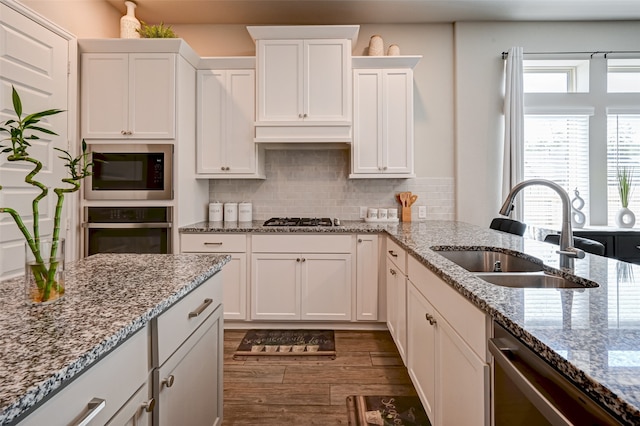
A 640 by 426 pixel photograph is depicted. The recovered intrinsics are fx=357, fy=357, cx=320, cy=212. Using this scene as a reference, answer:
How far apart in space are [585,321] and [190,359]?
1.20m

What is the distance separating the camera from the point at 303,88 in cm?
315

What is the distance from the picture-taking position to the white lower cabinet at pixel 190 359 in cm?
105

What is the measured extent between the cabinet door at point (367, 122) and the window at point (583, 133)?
1577 millimetres

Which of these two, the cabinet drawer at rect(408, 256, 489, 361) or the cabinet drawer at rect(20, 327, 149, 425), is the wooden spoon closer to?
the cabinet drawer at rect(408, 256, 489, 361)

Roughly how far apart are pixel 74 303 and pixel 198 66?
283 cm

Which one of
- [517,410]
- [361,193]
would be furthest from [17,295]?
[361,193]

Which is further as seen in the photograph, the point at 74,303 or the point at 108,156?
the point at 108,156

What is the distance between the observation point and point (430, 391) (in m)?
1.64

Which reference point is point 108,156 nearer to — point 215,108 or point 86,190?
point 86,190

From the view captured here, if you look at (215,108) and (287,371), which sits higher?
(215,108)

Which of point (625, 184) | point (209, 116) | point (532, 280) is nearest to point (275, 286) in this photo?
point (209, 116)

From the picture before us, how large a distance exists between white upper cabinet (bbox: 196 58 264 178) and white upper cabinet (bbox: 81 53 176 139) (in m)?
0.42

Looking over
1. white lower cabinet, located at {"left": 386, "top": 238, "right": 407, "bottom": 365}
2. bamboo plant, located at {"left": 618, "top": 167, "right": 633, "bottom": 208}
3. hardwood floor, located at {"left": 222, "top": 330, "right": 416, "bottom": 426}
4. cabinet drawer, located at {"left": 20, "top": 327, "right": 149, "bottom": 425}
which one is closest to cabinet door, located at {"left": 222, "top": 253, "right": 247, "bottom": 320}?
hardwood floor, located at {"left": 222, "top": 330, "right": 416, "bottom": 426}

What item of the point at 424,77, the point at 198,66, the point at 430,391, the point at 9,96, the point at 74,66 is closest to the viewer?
the point at 430,391
